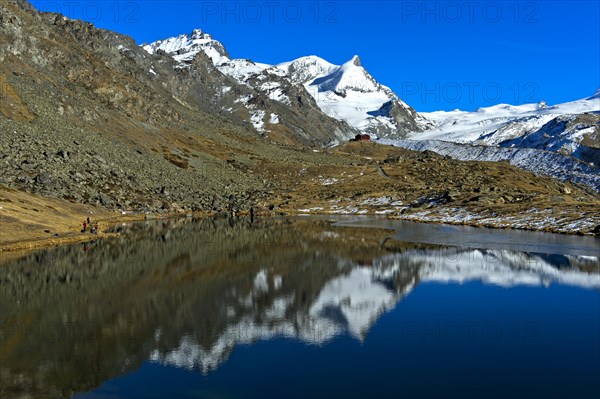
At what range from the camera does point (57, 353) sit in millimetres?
21359

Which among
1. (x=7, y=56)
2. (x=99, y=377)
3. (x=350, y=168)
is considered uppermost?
(x=7, y=56)

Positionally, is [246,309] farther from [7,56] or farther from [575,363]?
[7,56]

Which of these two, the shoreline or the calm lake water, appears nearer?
the calm lake water

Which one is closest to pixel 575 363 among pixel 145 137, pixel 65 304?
pixel 65 304

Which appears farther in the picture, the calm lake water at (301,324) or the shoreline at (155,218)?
the shoreline at (155,218)

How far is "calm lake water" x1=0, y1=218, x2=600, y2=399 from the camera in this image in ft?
60.1

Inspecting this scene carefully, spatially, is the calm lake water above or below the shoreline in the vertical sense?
below

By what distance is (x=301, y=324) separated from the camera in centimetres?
2662

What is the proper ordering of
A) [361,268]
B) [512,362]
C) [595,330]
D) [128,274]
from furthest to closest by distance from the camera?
[361,268] → [128,274] → [595,330] → [512,362]

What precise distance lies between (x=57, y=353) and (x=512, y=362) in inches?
788

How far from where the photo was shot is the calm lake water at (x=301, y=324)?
60.1 feet

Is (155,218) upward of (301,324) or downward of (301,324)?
upward

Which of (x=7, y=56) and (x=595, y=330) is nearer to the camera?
(x=595, y=330)

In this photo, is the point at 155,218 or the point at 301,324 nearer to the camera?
the point at 301,324
